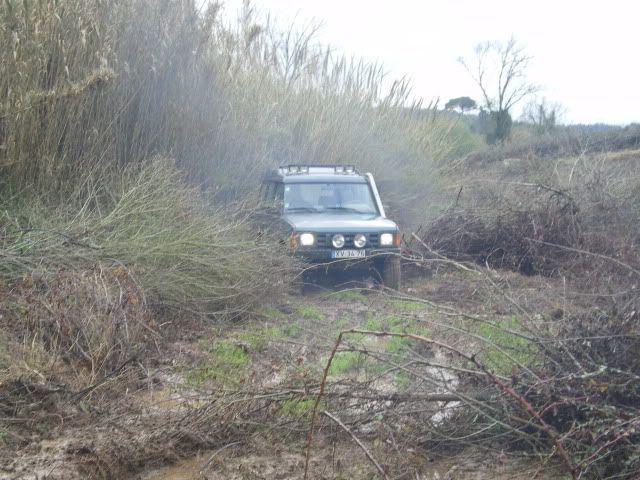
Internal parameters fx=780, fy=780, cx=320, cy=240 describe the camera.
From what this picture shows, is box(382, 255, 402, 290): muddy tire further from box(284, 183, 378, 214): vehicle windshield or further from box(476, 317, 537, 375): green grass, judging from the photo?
box(476, 317, 537, 375): green grass

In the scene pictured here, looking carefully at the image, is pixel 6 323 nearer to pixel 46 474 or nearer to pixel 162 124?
pixel 46 474

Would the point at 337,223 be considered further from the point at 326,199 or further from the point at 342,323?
the point at 342,323

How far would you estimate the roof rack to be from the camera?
1108 centimetres

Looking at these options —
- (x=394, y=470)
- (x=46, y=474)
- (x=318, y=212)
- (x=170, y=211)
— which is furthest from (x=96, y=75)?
(x=394, y=470)

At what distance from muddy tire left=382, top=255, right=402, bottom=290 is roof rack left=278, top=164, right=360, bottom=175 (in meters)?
1.82

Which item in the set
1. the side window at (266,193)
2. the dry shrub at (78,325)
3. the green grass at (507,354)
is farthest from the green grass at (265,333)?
the side window at (266,193)

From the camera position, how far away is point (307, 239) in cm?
952

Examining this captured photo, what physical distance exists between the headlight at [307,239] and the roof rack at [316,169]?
1.64 metres

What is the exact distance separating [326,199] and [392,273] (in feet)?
5.09

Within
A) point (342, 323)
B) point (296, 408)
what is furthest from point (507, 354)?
point (342, 323)

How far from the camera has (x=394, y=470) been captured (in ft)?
13.7

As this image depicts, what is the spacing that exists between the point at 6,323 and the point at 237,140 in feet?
21.6

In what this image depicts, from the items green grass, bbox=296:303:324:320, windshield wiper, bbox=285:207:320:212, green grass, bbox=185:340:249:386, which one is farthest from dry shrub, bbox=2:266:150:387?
windshield wiper, bbox=285:207:320:212

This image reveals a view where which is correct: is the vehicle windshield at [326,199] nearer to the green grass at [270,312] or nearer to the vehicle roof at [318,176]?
the vehicle roof at [318,176]
